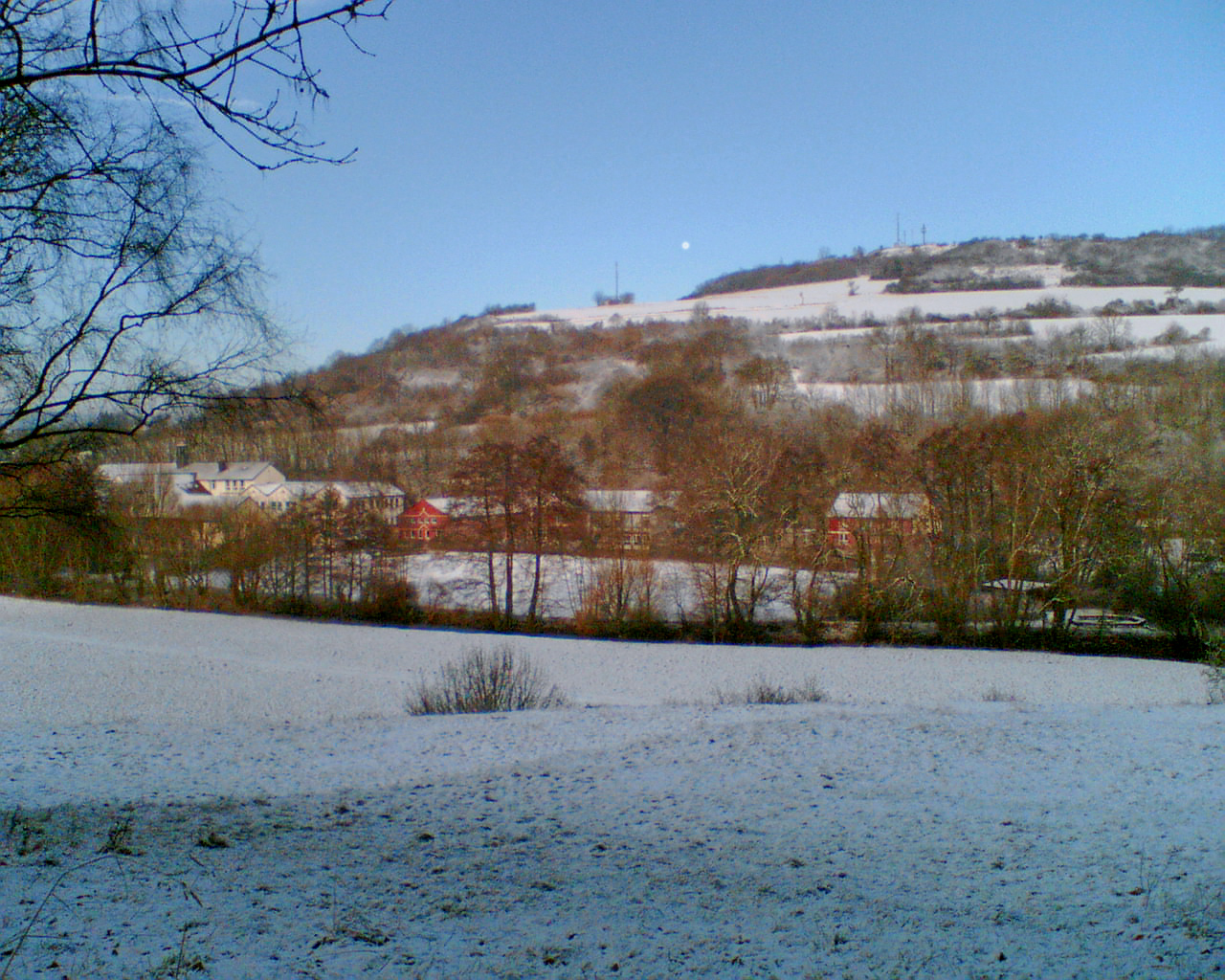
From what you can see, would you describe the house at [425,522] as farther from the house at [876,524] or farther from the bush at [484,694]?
the bush at [484,694]

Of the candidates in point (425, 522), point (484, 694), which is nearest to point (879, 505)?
point (425, 522)

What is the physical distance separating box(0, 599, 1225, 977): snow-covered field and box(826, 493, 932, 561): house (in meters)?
17.9

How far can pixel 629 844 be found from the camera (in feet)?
15.0

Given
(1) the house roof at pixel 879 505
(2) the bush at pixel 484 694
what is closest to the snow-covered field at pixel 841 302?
(1) the house roof at pixel 879 505

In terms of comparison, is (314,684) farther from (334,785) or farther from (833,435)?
(833,435)

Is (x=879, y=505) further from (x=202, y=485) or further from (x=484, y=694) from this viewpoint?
(x=202, y=485)

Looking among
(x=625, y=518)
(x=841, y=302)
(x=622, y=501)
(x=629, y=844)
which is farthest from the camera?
(x=841, y=302)

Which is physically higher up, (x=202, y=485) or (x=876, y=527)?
(x=202, y=485)

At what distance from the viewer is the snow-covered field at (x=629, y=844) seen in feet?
10.1

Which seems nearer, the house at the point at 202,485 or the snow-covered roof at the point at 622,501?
the house at the point at 202,485

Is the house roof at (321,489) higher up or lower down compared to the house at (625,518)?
higher up

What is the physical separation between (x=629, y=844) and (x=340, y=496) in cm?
2895

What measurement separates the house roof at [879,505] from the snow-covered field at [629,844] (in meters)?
18.6

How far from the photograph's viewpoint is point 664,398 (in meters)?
44.8
